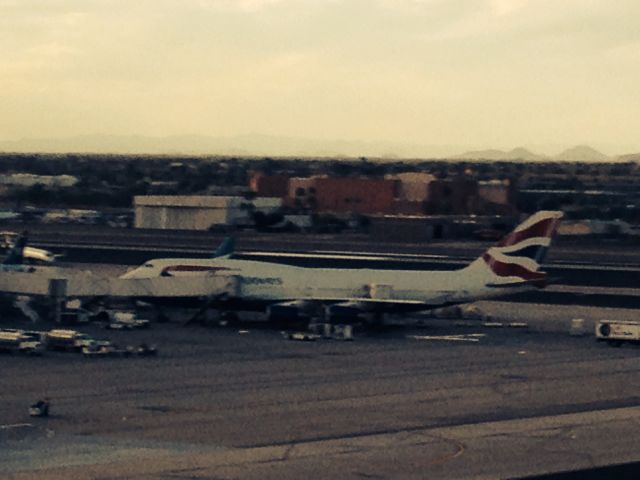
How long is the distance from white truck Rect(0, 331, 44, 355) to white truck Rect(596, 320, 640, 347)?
87.4ft

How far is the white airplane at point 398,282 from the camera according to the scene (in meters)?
91.1

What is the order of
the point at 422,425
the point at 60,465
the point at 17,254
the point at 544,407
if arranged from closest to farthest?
the point at 60,465, the point at 422,425, the point at 544,407, the point at 17,254

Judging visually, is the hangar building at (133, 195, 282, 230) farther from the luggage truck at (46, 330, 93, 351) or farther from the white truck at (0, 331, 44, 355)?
the white truck at (0, 331, 44, 355)

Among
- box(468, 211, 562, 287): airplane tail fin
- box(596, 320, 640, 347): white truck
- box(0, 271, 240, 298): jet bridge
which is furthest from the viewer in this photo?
box(468, 211, 562, 287): airplane tail fin

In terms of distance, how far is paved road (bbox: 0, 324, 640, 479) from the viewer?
157ft

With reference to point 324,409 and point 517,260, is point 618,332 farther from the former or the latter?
point 324,409

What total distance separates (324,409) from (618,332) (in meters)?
27.1

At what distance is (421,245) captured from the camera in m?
159

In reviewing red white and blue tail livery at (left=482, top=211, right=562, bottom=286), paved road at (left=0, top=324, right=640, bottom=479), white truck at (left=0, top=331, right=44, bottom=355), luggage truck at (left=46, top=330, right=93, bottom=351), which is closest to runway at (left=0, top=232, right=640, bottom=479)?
paved road at (left=0, top=324, right=640, bottom=479)

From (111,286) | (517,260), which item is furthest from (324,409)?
(111,286)

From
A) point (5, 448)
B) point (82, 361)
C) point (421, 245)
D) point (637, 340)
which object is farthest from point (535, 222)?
point (421, 245)

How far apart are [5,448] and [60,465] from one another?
336cm

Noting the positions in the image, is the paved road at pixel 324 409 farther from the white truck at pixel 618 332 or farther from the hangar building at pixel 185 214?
the hangar building at pixel 185 214

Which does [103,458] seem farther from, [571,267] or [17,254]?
[571,267]
